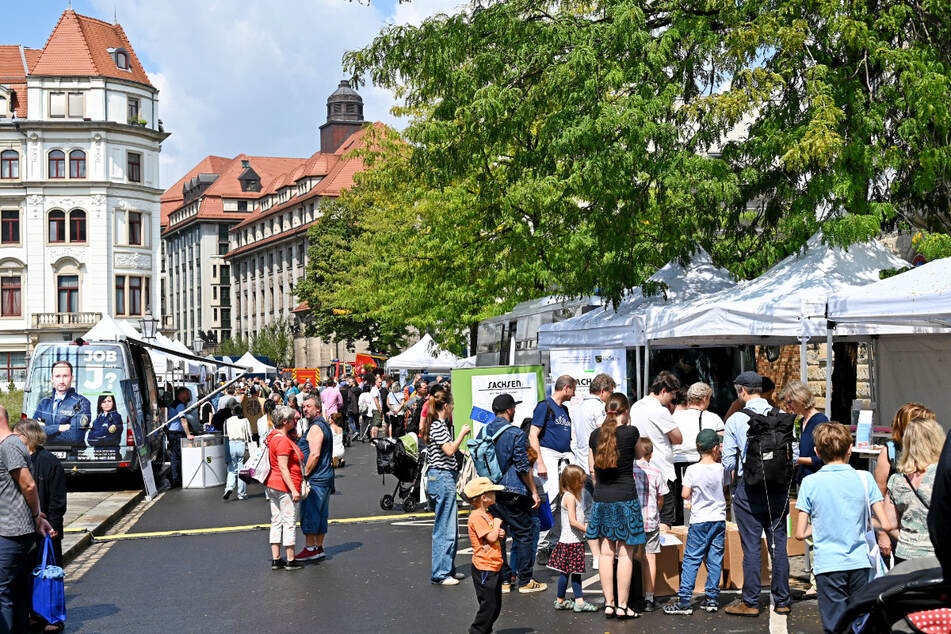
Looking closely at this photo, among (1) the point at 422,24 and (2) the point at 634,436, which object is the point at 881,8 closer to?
(1) the point at 422,24

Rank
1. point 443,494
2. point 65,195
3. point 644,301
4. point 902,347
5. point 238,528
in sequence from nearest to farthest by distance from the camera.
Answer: point 443,494 < point 238,528 < point 902,347 < point 644,301 < point 65,195

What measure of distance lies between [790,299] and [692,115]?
3.38 metres

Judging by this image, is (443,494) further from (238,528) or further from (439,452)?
(238,528)

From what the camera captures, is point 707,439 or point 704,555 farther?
point 704,555

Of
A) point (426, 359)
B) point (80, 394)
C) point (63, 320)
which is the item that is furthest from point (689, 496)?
point (63, 320)

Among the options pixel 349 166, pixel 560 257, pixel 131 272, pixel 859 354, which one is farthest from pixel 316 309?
pixel 859 354

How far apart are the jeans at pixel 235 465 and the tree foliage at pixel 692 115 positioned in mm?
5812

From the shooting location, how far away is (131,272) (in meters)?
71.5

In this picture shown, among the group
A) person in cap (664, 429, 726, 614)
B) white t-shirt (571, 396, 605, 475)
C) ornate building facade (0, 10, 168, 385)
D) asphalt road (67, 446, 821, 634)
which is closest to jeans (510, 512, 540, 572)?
asphalt road (67, 446, 821, 634)

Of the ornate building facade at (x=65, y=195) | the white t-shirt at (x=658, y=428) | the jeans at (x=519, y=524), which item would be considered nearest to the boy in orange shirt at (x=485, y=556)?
the jeans at (x=519, y=524)

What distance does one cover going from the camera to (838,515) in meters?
7.16

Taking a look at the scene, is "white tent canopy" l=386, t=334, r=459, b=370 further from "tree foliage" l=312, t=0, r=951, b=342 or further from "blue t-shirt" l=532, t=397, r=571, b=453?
"blue t-shirt" l=532, t=397, r=571, b=453

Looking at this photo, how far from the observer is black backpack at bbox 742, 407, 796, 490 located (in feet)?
28.5

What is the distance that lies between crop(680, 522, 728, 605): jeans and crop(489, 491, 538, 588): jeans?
1469 millimetres
